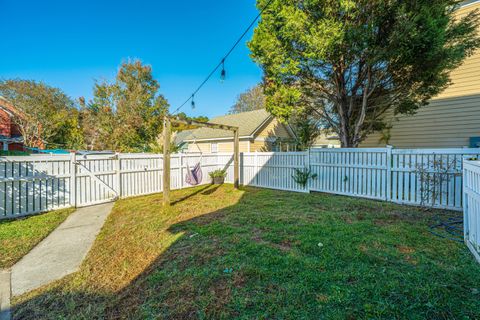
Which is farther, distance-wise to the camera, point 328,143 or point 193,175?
point 328,143

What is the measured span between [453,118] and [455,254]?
7025 millimetres

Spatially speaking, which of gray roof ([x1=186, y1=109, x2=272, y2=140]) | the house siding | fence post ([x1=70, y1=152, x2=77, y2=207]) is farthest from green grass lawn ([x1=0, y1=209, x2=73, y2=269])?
gray roof ([x1=186, y1=109, x2=272, y2=140])

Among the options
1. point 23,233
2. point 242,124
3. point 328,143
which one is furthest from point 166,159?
point 328,143

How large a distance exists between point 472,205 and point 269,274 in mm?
2728

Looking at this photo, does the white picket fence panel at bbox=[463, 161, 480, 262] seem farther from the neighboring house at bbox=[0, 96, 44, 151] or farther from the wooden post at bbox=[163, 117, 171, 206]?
the neighboring house at bbox=[0, 96, 44, 151]

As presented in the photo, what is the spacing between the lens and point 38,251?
323cm

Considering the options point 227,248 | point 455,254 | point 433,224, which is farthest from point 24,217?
point 433,224

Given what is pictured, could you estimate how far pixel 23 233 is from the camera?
387 cm

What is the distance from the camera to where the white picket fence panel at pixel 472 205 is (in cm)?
252

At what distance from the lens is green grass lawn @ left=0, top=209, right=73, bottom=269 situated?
3.05 m

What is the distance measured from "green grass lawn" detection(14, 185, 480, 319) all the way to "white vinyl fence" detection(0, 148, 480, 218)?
1.30 m

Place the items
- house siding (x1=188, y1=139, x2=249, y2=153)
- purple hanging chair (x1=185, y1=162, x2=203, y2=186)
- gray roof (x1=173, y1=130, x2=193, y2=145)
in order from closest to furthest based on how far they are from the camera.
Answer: purple hanging chair (x1=185, y1=162, x2=203, y2=186) → house siding (x1=188, y1=139, x2=249, y2=153) → gray roof (x1=173, y1=130, x2=193, y2=145)

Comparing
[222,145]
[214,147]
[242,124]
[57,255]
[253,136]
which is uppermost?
[242,124]

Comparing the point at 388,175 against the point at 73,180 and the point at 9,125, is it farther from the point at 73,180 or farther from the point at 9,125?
the point at 9,125
